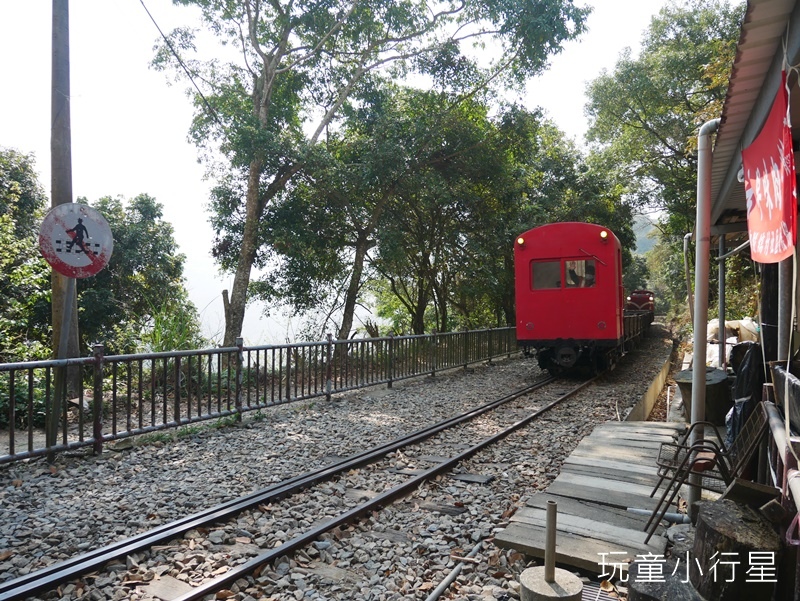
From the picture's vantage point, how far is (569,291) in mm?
10602

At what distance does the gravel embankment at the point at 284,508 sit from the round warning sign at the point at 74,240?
6.23 feet

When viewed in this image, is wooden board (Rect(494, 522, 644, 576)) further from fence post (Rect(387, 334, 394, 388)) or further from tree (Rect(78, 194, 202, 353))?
tree (Rect(78, 194, 202, 353))

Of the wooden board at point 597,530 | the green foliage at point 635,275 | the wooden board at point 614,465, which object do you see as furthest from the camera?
the green foliage at point 635,275

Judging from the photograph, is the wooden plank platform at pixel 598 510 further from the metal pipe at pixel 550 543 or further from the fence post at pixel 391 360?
the fence post at pixel 391 360

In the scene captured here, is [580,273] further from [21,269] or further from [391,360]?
[21,269]

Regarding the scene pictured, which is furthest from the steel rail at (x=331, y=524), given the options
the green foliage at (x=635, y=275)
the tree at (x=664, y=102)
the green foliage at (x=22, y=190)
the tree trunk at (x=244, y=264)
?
the green foliage at (x=635, y=275)

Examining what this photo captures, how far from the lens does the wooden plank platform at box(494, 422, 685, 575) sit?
3.01m

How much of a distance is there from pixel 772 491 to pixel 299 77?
13.8m

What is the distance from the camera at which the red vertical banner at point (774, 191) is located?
1.92 metres

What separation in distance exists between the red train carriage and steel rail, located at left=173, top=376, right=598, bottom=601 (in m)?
5.00

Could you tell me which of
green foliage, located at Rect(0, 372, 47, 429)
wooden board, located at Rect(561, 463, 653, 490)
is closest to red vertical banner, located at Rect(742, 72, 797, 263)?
wooden board, located at Rect(561, 463, 653, 490)

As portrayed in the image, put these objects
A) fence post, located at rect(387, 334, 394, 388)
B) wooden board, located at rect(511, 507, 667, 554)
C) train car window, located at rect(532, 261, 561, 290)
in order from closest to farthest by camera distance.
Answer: wooden board, located at rect(511, 507, 667, 554) < fence post, located at rect(387, 334, 394, 388) < train car window, located at rect(532, 261, 561, 290)

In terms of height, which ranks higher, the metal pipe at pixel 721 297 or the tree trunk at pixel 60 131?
the tree trunk at pixel 60 131

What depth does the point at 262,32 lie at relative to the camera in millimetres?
12914
